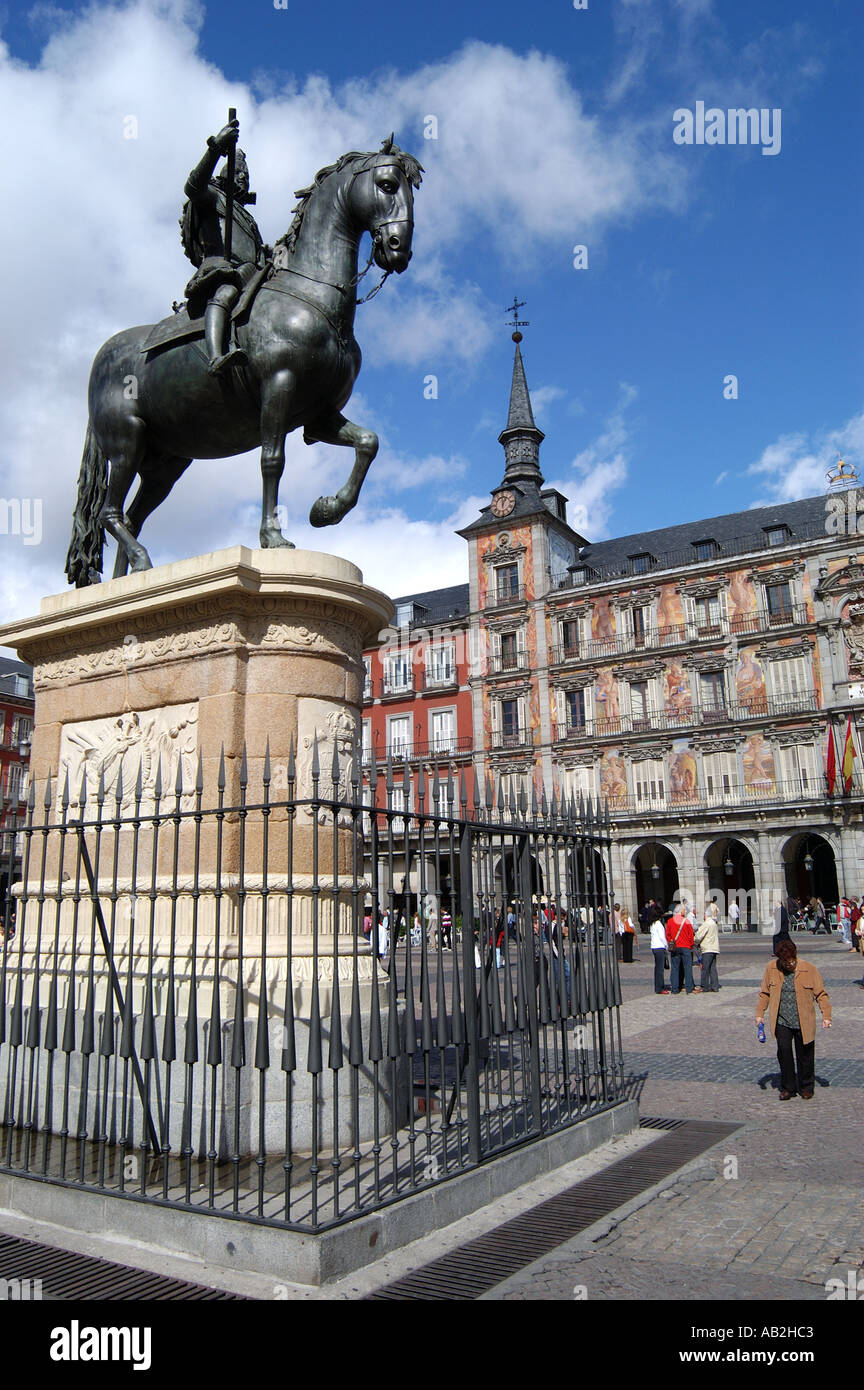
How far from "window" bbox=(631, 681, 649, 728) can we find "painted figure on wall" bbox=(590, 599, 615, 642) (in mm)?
2504

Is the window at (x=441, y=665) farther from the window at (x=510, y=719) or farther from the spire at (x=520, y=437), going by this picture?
the spire at (x=520, y=437)

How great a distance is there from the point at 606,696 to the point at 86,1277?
41.0 m

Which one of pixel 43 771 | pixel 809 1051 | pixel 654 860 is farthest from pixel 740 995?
pixel 654 860

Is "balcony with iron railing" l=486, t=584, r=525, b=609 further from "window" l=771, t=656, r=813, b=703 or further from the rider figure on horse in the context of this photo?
the rider figure on horse

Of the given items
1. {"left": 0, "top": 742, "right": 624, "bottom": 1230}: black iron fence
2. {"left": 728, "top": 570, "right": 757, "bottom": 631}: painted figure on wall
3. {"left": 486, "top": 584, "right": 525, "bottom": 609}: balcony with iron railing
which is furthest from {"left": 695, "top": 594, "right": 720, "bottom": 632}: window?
{"left": 0, "top": 742, "right": 624, "bottom": 1230}: black iron fence

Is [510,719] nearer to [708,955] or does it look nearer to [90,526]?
[708,955]

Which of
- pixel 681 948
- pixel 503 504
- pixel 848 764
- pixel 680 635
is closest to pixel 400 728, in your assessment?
pixel 503 504

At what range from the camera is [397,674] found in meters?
49.8

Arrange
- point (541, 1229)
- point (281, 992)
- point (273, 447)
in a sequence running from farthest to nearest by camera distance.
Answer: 1. point (273, 447)
2. point (281, 992)
3. point (541, 1229)

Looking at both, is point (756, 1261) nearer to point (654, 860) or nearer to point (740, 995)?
point (740, 995)

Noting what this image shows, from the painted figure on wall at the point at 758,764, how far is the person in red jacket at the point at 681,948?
78.2 feet

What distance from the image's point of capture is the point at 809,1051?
321 inches

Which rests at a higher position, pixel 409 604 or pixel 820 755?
pixel 409 604
